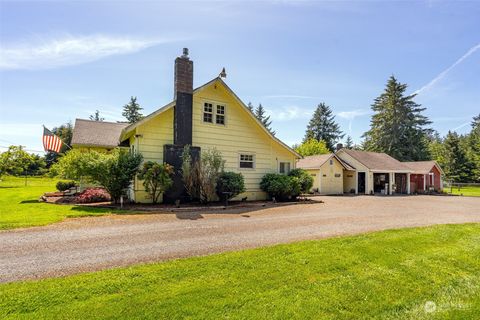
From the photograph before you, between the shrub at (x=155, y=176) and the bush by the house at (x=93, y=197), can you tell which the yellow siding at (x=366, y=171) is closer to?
the shrub at (x=155, y=176)

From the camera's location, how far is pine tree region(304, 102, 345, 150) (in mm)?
55994

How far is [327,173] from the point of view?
84.0ft

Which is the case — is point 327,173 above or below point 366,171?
below

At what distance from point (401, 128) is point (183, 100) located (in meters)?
44.6

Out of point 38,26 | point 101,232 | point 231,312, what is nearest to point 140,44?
point 38,26

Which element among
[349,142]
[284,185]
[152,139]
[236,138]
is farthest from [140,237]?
[349,142]

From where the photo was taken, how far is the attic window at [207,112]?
15.2 metres

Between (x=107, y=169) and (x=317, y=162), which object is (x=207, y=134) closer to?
(x=107, y=169)

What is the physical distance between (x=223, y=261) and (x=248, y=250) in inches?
34.4

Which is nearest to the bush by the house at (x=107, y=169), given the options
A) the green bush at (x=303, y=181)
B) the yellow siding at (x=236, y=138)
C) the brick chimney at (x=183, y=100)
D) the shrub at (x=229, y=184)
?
the brick chimney at (x=183, y=100)

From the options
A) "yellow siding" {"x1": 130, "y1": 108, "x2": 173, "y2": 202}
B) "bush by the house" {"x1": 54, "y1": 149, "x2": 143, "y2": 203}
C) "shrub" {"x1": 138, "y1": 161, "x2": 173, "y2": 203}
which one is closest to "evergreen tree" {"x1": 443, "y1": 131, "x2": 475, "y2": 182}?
"yellow siding" {"x1": 130, "y1": 108, "x2": 173, "y2": 202}

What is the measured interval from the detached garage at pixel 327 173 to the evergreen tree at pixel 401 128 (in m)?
25.5

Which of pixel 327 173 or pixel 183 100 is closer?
pixel 183 100

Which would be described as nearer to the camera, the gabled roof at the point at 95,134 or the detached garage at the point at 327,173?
the gabled roof at the point at 95,134
